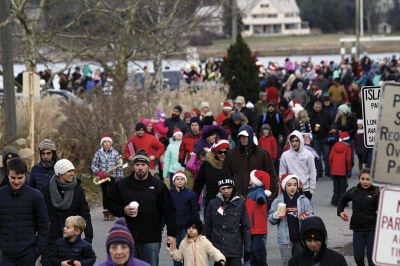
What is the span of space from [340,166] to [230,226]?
25.8 feet

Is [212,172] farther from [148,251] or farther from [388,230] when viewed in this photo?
[388,230]

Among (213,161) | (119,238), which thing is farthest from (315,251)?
(213,161)

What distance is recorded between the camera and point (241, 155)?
1498 centimetres

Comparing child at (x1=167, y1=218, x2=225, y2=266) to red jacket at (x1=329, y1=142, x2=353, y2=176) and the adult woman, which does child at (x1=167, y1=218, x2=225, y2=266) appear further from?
red jacket at (x1=329, y1=142, x2=353, y2=176)

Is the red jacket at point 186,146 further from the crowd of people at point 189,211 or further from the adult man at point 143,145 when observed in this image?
the crowd of people at point 189,211

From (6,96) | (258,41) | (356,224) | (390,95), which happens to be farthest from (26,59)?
(258,41)

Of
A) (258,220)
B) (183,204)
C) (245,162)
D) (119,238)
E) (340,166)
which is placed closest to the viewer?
(119,238)

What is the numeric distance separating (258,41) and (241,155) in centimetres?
10212

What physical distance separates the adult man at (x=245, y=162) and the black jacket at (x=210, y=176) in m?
0.12

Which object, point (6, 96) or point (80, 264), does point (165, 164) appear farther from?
point (80, 264)

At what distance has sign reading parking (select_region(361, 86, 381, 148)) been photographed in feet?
40.3

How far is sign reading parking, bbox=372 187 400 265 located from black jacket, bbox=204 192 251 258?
4860 mm

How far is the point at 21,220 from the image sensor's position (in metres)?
11.5

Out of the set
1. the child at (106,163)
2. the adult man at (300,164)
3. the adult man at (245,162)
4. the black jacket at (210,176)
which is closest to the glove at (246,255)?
the adult man at (245,162)
